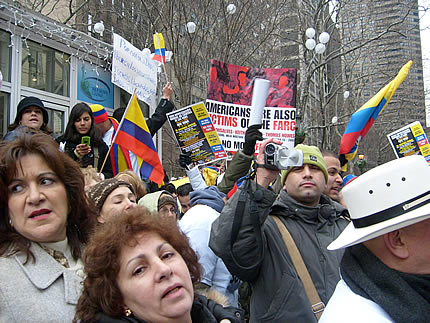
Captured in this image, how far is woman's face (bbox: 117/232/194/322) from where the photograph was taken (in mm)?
1724

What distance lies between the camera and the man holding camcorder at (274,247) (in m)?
2.48

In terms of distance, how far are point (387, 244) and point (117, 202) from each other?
203 centimetres

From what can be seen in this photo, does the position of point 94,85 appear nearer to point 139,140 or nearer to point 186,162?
point 139,140

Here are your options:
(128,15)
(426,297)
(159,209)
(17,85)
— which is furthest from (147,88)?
(128,15)

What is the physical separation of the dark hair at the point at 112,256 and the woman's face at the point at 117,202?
101 cm

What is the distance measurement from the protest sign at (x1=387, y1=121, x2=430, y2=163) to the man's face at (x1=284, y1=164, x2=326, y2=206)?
4.56 m

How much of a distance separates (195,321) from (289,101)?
12.6ft

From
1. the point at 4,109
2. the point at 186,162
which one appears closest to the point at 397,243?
the point at 186,162

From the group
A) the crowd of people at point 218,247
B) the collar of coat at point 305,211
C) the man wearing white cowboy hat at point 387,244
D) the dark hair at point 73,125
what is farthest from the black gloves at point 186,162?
the man wearing white cowboy hat at point 387,244

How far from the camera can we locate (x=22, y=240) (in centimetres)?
201

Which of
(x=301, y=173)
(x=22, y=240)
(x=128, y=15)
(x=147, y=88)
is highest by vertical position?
(x=128, y=15)

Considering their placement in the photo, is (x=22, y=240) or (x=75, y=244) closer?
(x=22, y=240)

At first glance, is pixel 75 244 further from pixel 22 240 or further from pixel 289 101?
pixel 289 101

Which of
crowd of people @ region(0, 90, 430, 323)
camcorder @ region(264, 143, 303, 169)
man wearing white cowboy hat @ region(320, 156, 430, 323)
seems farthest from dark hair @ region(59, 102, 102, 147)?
man wearing white cowboy hat @ region(320, 156, 430, 323)
